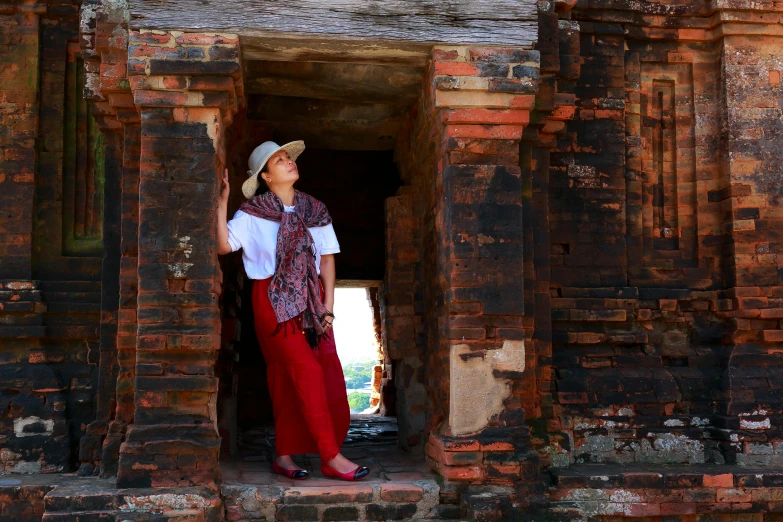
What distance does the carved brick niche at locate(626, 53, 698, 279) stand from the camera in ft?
25.5

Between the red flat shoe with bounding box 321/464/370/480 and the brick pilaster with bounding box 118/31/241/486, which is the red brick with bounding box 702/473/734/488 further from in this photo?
the brick pilaster with bounding box 118/31/241/486

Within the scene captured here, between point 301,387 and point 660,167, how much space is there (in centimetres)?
438

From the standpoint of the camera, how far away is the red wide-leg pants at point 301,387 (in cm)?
568

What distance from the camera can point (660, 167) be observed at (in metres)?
8.00

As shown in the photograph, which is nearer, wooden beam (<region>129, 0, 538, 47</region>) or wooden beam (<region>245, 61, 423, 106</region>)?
wooden beam (<region>129, 0, 538, 47</region>)

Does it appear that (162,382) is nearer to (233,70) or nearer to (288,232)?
(288,232)

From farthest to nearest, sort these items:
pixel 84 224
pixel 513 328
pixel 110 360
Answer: pixel 84 224, pixel 110 360, pixel 513 328

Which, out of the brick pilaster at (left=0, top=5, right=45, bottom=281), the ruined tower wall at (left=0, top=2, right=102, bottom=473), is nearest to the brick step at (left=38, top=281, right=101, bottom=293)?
the ruined tower wall at (left=0, top=2, right=102, bottom=473)

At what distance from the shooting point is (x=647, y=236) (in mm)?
7809

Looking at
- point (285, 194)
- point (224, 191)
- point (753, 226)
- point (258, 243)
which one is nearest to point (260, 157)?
point (285, 194)

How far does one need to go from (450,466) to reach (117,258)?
2.93 metres

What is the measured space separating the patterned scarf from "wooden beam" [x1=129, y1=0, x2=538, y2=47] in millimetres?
1234

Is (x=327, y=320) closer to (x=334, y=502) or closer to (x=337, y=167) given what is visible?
(x=334, y=502)

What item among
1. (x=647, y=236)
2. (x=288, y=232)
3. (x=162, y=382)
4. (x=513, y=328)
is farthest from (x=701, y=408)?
(x=162, y=382)
